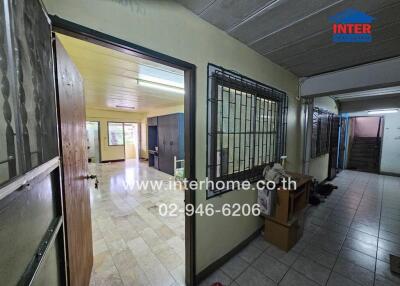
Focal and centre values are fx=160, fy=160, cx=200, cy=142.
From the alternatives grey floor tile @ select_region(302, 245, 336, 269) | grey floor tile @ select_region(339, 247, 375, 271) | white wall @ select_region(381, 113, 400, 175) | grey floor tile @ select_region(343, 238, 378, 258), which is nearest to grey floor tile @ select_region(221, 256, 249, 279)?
grey floor tile @ select_region(302, 245, 336, 269)

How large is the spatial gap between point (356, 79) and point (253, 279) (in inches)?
118

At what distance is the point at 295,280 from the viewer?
1589mm

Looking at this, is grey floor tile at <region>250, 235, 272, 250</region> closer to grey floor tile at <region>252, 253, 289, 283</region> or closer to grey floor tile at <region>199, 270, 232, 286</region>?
grey floor tile at <region>252, 253, 289, 283</region>

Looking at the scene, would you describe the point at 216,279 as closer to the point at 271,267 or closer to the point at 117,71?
the point at 271,267

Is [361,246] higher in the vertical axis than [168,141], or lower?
lower

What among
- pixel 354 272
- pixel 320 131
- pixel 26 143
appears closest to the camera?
pixel 26 143

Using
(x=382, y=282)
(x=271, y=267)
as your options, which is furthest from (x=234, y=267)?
(x=382, y=282)

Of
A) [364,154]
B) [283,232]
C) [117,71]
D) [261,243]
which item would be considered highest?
[117,71]

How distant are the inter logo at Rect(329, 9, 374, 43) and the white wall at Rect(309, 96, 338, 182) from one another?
227 cm

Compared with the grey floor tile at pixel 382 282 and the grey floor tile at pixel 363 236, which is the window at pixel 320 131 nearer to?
the grey floor tile at pixel 363 236

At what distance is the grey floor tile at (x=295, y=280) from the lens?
1.55m

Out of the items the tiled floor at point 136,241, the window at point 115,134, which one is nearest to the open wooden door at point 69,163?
the tiled floor at point 136,241

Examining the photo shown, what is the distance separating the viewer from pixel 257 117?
7.14 ft

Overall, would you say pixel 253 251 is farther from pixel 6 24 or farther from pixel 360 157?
pixel 360 157
